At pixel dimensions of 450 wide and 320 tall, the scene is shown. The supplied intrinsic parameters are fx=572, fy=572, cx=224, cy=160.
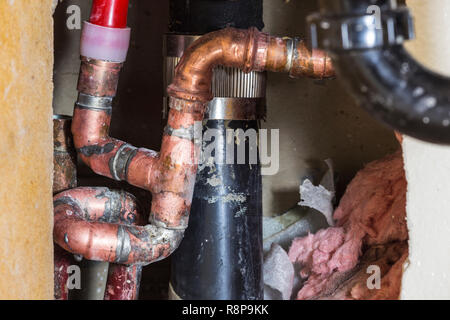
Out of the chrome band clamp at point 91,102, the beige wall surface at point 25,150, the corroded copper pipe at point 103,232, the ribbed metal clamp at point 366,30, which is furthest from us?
the chrome band clamp at point 91,102

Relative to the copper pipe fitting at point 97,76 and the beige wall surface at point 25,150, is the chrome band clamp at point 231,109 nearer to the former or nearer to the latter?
the copper pipe fitting at point 97,76

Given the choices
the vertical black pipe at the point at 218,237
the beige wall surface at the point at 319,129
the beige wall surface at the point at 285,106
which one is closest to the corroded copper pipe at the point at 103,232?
the vertical black pipe at the point at 218,237

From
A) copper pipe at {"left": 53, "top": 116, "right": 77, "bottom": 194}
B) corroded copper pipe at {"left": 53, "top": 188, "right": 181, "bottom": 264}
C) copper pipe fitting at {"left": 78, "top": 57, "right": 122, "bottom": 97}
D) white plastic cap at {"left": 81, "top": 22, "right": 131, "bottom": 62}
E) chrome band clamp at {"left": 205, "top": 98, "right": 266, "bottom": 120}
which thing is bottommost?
corroded copper pipe at {"left": 53, "top": 188, "right": 181, "bottom": 264}

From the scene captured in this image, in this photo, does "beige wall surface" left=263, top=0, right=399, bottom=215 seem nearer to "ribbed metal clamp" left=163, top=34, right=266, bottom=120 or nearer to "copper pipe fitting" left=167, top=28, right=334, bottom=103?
"ribbed metal clamp" left=163, top=34, right=266, bottom=120

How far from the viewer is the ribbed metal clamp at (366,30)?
Result: 22.5 inches

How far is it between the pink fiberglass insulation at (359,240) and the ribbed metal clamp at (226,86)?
390 millimetres

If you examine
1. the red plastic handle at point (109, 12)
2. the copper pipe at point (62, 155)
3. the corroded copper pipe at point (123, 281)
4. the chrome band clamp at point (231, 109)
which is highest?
the red plastic handle at point (109, 12)

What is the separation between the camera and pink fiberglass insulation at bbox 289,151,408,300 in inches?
51.2

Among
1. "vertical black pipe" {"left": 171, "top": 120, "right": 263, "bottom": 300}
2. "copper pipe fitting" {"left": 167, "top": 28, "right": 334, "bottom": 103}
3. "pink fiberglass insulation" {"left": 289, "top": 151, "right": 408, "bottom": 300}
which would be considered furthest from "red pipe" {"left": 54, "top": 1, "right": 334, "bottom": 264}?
"pink fiberglass insulation" {"left": 289, "top": 151, "right": 408, "bottom": 300}

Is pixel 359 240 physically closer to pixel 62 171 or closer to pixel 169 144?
pixel 169 144

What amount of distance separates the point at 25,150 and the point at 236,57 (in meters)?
Answer: 0.45

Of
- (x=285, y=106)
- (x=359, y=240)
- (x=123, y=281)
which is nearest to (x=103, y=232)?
(x=123, y=281)

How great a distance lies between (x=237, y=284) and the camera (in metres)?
1.26

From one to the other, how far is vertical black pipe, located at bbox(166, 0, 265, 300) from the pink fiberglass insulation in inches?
7.7
